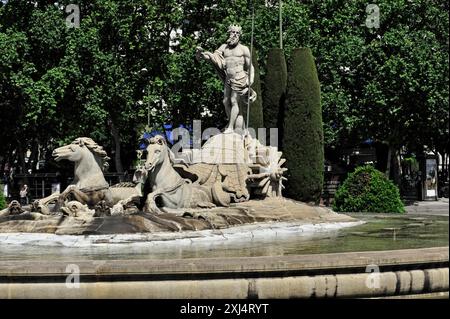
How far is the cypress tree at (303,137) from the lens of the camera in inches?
1003

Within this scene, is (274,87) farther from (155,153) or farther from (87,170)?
(87,170)

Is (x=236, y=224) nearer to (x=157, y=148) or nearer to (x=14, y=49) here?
(x=157, y=148)

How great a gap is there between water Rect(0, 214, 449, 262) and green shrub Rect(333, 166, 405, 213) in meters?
6.14

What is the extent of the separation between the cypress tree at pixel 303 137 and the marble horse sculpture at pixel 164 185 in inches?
490

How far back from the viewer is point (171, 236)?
11.0 meters

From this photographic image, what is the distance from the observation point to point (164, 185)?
503 inches

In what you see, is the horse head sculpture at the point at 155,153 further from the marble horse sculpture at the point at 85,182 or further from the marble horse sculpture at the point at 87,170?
the marble horse sculpture at the point at 87,170

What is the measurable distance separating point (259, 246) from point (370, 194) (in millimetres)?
9380

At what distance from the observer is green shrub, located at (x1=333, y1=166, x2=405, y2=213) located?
62.6 feet

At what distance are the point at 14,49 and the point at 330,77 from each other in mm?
13665

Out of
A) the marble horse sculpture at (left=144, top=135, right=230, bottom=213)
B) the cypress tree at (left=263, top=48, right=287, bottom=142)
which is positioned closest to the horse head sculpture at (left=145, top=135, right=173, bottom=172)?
the marble horse sculpture at (left=144, top=135, right=230, bottom=213)

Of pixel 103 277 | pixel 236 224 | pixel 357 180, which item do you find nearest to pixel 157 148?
pixel 236 224

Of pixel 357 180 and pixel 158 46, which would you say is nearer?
pixel 357 180
